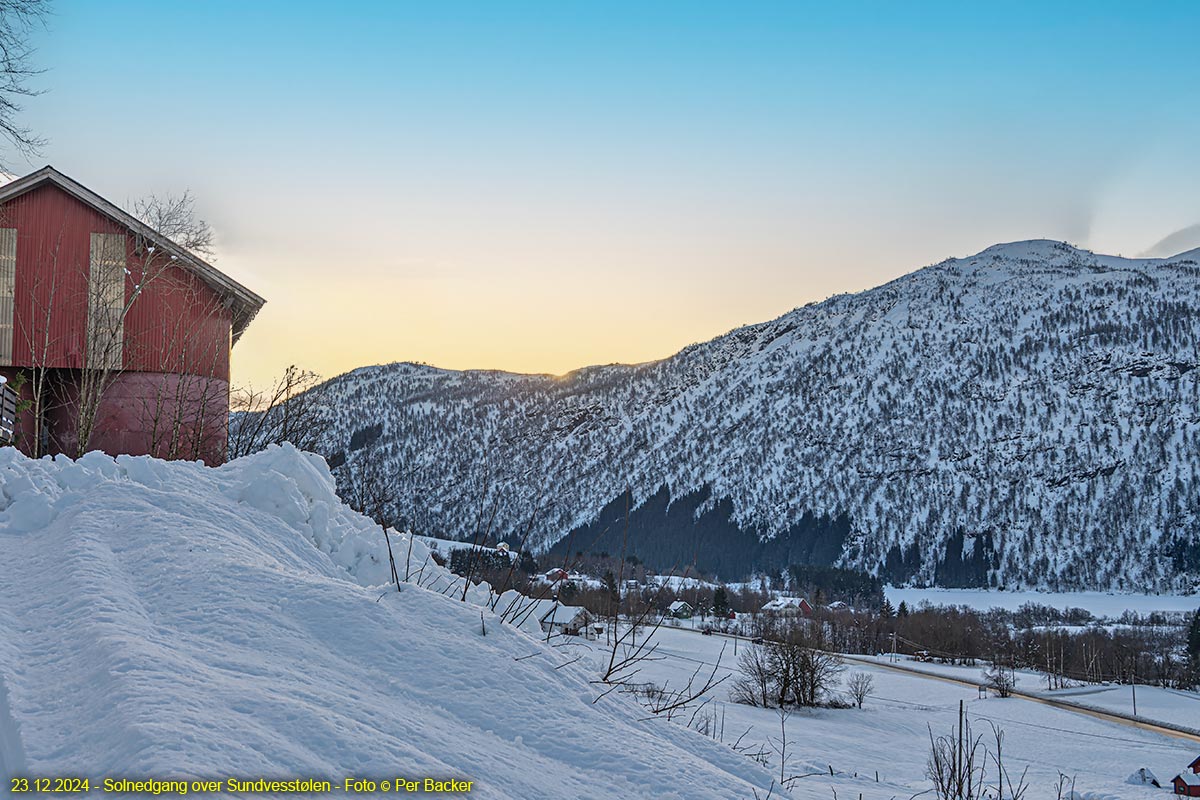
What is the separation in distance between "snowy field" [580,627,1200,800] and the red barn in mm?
15069

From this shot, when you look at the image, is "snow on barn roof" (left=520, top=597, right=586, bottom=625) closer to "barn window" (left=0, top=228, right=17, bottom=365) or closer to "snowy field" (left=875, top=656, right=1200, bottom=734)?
"barn window" (left=0, top=228, right=17, bottom=365)

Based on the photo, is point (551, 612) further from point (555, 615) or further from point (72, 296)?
point (72, 296)

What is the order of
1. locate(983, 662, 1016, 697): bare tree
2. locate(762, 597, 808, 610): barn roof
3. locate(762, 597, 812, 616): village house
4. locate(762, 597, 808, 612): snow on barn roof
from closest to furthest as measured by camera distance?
locate(983, 662, 1016, 697): bare tree
locate(762, 597, 812, 616): village house
locate(762, 597, 808, 612): snow on barn roof
locate(762, 597, 808, 610): barn roof

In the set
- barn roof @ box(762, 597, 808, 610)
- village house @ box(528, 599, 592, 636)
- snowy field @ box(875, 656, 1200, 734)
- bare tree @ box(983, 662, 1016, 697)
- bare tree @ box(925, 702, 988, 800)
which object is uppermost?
village house @ box(528, 599, 592, 636)

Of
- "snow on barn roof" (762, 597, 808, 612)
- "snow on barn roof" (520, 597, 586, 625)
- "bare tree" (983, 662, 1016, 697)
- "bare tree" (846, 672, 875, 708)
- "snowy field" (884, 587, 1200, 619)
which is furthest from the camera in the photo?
"snowy field" (884, 587, 1200, 619)

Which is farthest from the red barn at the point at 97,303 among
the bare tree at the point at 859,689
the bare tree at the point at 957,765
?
the bare tree at the point at 859,689

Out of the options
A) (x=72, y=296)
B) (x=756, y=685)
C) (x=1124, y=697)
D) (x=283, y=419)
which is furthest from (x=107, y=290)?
(x=1124, y=697)

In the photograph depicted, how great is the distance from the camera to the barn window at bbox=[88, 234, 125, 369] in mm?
21219

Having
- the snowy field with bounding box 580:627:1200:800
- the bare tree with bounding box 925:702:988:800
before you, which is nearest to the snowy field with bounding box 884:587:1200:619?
the snowy field with bounding box 580:627:1200:800

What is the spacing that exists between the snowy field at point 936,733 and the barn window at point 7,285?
18.7 metres

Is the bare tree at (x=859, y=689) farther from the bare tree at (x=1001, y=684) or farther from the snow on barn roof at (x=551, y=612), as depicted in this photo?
the snow on barn roof at (x=551, y=612)

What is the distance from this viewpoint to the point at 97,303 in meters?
21.6

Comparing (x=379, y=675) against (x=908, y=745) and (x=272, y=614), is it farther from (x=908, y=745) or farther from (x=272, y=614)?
(x=908, y=745)

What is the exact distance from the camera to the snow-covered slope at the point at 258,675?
3195 millimetres
